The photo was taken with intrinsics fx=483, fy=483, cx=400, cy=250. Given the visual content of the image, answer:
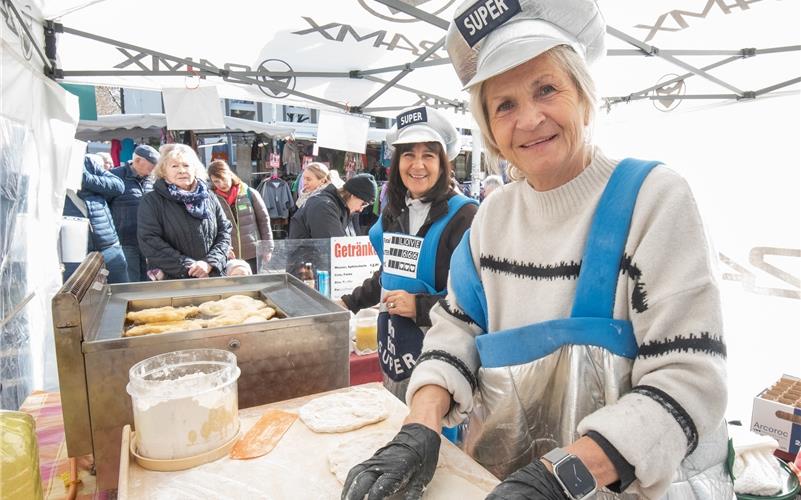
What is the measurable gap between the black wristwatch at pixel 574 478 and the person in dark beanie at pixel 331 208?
10.8 feet

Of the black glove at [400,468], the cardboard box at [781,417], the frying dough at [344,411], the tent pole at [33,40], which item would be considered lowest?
the cardboard box at [781,417]

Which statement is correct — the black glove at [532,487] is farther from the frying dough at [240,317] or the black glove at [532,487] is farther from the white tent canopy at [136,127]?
the white tent canopy at [136,127]

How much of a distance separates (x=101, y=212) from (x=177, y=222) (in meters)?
1.47

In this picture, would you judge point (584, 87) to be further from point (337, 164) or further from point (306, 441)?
point (337, 164)

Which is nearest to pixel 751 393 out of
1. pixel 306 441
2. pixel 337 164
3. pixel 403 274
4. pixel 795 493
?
pixel 795 493

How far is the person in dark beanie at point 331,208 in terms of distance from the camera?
3.99 m

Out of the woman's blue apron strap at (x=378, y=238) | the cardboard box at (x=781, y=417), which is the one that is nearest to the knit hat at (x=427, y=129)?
the woman's blue apron strap at (x=378, y=238)

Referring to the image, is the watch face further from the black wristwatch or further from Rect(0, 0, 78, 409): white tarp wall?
Rect(0, 0, 78, 409): white tarp wall

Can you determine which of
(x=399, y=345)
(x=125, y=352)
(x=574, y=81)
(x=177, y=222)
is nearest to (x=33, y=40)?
(x=177, y=222)

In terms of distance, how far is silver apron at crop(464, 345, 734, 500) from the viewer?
945 mm

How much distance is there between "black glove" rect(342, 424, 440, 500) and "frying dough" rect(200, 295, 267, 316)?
3.79 feet

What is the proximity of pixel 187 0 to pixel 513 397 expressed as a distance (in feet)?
12.4

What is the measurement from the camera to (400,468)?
0.95 meters

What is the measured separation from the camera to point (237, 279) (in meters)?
2.43
